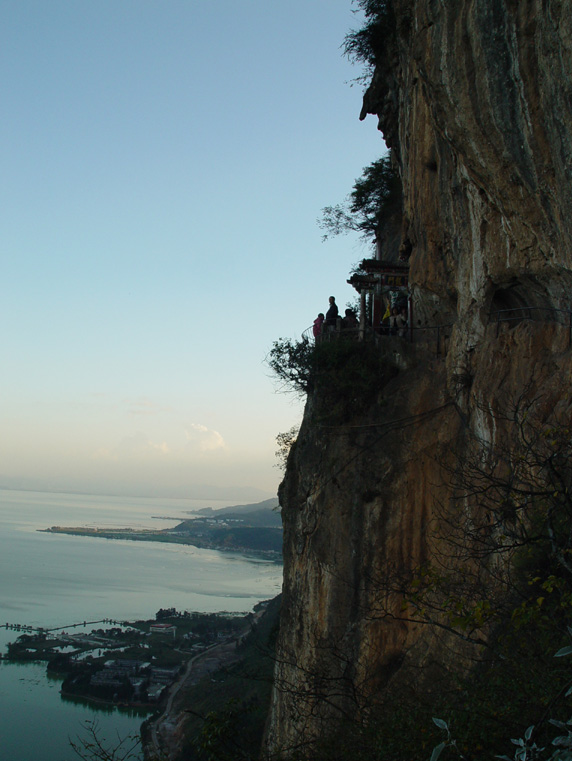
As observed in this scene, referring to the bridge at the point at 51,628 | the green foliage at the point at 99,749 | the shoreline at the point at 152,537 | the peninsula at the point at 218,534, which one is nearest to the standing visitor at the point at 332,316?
the green foliage at the point at 99,749

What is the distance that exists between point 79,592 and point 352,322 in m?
58.7

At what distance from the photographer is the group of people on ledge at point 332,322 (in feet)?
41.6

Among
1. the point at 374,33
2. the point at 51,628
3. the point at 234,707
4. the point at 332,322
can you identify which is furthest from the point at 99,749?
the point at 51,628

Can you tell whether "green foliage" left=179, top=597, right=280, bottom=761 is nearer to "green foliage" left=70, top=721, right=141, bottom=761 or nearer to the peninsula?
"green foliage" left=70, top=721, right=141, bottom=761

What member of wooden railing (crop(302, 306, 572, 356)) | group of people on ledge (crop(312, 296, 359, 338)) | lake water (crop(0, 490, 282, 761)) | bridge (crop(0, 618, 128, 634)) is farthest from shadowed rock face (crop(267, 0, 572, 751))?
bridge (crop(0, 618, 128, 634))

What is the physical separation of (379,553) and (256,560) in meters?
88.3

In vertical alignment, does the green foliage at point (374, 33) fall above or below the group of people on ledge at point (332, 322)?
above

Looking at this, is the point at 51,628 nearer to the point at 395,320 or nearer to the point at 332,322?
the point at 332,322

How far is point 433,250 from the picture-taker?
11.2m

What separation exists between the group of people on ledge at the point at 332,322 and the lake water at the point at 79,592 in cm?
2013

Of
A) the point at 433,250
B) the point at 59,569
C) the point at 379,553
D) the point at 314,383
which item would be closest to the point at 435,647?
the point at 379,553

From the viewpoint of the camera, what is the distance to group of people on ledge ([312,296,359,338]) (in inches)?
500

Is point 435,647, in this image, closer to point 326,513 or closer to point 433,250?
point 326,513

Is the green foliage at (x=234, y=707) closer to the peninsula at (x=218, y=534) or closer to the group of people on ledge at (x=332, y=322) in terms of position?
the group of people on ledge at (x=332, y=322)
